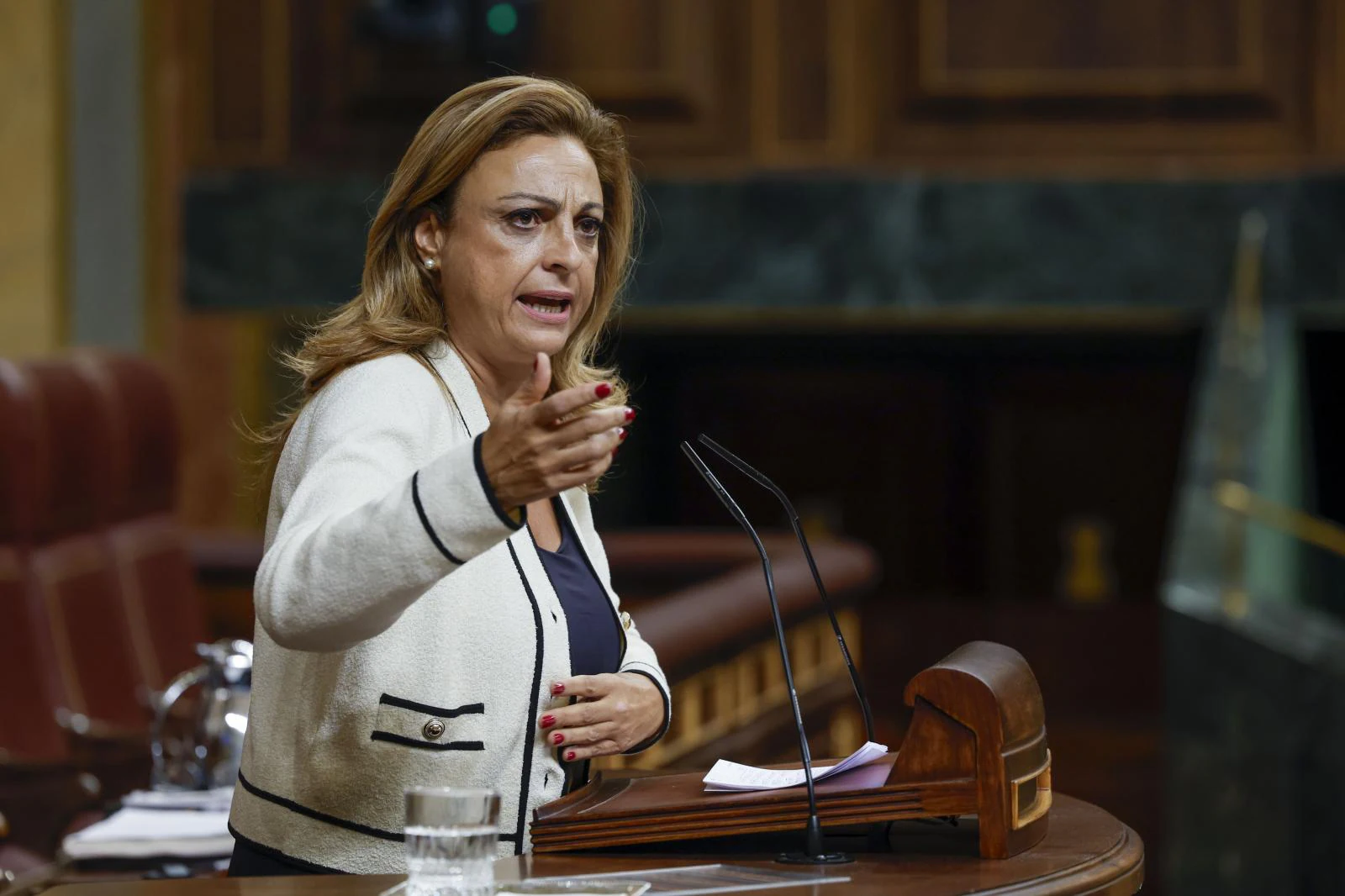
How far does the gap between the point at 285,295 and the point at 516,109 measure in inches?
148

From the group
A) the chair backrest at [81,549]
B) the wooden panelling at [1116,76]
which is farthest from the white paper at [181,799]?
the wooden panelling at [1116,76]

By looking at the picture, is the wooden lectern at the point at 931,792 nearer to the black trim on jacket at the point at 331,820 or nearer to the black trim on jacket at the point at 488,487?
the black trim on jacket at the point at 331,820

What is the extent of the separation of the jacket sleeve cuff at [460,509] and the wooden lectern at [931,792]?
0.26 metres

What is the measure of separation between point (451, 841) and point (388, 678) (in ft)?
0.89

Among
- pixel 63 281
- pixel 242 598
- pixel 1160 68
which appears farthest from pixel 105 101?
pixel 1160 68

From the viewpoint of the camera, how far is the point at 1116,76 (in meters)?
5.06

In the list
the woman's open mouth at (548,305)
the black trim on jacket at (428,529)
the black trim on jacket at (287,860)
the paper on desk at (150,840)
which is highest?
the woman's open mouth at (548,305)

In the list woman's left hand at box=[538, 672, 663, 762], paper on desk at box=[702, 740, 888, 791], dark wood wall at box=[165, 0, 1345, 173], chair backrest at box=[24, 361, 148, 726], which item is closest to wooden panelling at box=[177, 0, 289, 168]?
dark wood wall at box=[165, 0, 1345, 173]

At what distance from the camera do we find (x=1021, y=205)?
5.09 m

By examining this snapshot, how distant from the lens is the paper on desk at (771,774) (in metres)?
1.42

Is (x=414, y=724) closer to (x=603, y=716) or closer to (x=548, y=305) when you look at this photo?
(x=603, y=716)

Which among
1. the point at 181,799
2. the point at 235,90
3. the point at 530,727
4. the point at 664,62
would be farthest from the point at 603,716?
the point at 235,90

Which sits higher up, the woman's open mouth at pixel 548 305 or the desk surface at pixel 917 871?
the woman's open mouth at pixel 548 305

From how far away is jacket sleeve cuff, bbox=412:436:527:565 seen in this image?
1303 mm
